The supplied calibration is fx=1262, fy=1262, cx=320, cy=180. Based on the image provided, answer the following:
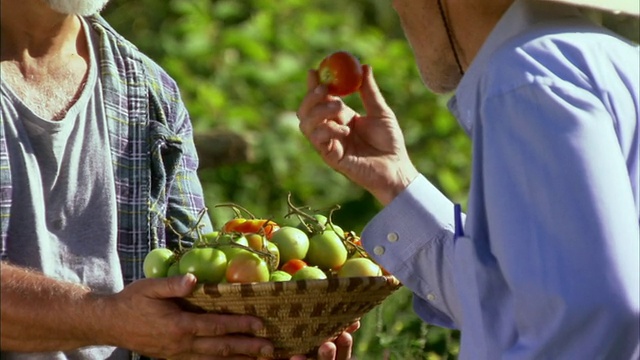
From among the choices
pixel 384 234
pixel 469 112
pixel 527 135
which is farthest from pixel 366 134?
pixel 527 135

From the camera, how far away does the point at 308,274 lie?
2.93 meters

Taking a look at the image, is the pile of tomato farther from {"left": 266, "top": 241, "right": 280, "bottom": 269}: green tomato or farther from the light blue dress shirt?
the light blue dress shirt

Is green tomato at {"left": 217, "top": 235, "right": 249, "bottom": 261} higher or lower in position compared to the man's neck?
lower

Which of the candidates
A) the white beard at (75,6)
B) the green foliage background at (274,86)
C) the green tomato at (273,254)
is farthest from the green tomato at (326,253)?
the green foliage background at (274,86)

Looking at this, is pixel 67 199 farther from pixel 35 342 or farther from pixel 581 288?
pixel 581 288

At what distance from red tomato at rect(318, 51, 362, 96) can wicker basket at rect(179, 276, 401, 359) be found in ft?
1.75

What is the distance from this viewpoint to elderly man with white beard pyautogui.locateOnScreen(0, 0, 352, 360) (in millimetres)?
3004

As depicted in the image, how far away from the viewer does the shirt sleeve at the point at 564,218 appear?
2.47 meters

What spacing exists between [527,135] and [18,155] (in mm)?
1341

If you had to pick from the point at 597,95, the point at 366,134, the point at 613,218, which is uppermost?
the point at 597,95

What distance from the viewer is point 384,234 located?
124 inches

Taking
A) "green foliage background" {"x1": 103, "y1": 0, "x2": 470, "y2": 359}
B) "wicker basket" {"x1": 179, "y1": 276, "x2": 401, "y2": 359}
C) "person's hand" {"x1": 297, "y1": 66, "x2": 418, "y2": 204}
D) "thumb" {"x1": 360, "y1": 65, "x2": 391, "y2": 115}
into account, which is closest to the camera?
"wicker basket" {"x1": 179, "y1": 276, "x2": 401, "y2": 359}

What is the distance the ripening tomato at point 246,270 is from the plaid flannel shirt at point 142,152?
1.83ft

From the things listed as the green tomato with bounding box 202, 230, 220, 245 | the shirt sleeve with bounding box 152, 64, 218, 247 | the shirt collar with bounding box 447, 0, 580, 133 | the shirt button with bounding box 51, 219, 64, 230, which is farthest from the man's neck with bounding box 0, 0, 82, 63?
the shirt collar with bounding box 447, 0, 580, 133
